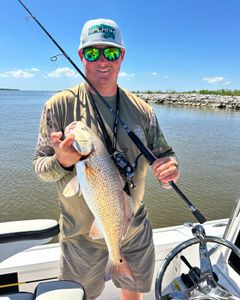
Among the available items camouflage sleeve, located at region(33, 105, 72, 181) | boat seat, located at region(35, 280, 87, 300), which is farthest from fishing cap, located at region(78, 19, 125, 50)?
boat seat, located at region(35, 280, 87, 300)

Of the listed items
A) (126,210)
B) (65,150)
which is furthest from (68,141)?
(126,210)

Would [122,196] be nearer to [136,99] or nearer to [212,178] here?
[136,99]

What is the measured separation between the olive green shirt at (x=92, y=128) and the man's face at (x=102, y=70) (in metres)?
0.10

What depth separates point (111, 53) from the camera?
2.10 m

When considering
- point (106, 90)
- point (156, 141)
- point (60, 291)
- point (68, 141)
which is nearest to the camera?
point (68, 141)

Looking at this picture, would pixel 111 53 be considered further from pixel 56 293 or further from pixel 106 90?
pixel 56 293

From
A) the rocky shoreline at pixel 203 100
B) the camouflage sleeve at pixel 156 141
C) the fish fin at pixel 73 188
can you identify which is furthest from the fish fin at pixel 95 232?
the rocky shoreline at pixel 203 100

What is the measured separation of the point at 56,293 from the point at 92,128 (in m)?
1.00

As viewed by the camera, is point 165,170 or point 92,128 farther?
point 92,128

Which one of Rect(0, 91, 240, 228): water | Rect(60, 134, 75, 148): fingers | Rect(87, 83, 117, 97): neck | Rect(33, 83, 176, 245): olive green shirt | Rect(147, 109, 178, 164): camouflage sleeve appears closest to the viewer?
Rect(60, 134, 75, 148): fingers

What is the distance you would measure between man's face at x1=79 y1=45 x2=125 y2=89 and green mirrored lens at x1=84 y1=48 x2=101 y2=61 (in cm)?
2

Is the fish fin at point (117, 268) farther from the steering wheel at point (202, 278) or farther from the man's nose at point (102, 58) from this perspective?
the man's nose at point (102, 58)

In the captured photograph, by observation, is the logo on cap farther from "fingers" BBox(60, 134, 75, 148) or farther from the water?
the water

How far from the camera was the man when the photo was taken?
80.7 inches
